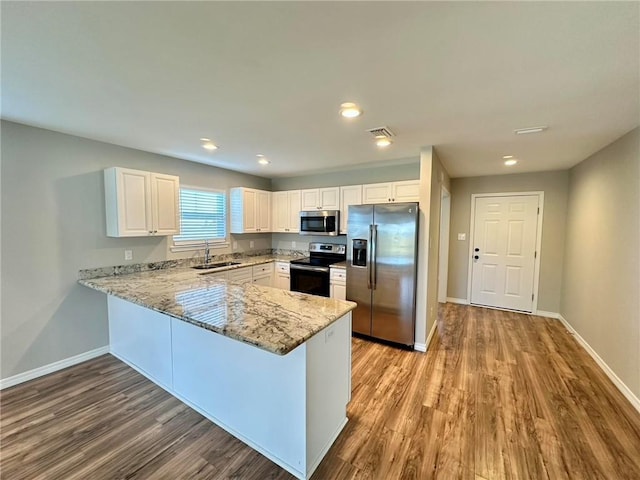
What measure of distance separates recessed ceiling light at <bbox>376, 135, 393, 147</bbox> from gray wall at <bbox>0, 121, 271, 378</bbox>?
120 inches

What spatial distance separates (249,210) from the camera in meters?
4.81

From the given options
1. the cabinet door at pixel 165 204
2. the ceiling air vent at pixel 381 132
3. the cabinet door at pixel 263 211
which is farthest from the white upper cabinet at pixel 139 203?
the ceiling air vent at pixel 381 132

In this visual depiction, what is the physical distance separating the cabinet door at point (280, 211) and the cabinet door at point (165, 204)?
6.44 ft

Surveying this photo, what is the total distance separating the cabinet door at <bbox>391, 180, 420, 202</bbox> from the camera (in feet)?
12.5

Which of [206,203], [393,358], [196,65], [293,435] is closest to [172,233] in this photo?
[206,203]

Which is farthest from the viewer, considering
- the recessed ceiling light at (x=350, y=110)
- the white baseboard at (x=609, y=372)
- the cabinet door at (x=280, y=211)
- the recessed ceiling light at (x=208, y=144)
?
the cabinet door at (x=280, y=211)

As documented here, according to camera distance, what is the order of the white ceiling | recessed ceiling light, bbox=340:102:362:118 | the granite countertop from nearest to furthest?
the white ceiling < the granite countertop < recessed ceiling light, bbox=340:102:362:118

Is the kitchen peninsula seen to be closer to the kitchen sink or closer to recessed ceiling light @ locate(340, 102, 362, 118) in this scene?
the kitchen sink

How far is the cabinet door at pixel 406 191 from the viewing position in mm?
3814

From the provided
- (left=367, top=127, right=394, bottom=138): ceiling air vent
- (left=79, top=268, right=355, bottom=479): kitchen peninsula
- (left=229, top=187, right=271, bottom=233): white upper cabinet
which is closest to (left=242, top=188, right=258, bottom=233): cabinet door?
(left=229, top=187, right=271, bottom=233): white upper cabinet

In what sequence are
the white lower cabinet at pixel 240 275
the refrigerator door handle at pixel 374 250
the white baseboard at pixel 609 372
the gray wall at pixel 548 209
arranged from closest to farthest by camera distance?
the white baseboard at pixel 609 372
the refrigerator door handle at pixel 374 250
the white lower cabinet at pixel 240 275
the gray wall at pixel 548 209

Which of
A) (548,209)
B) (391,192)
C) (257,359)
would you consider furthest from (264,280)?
(548,209)

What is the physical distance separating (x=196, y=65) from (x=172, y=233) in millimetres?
2503

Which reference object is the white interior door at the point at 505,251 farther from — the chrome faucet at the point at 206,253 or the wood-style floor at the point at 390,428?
the chrome faucet at the point at 206,253
